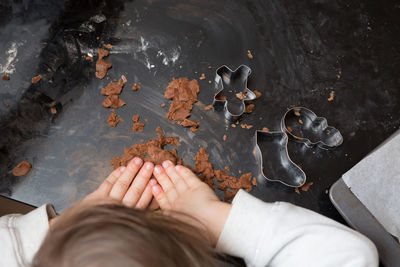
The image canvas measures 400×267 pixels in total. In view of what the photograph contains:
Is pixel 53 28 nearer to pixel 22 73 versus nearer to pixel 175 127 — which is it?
pixel 22 73

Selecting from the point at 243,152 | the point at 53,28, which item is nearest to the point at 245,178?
the point at 243,152

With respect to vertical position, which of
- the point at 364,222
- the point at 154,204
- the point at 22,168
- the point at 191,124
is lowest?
the point at 22,168

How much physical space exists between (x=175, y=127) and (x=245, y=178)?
0.71 feet

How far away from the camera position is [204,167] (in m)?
0.75

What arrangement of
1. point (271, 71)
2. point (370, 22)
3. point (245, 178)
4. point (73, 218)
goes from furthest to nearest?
point (370, 22) → point (271, 71) → point (245, 178) → point (73, 218)

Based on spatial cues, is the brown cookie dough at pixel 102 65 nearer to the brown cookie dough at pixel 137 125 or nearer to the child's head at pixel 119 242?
the brown cookie dough at pixel 137 125

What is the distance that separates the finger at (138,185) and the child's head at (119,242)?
0.15m

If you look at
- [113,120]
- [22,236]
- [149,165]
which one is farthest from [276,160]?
[22,236]

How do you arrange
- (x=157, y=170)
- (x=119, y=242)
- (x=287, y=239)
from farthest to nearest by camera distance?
(x=157, y=170)
(x=287, y=239)
(x=119, y=242)

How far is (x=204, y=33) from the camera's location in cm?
90

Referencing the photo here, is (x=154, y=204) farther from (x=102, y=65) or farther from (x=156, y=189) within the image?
(x=102, y=65)

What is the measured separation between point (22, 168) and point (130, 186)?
0.26 meters


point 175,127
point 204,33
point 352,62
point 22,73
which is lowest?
point 22,73

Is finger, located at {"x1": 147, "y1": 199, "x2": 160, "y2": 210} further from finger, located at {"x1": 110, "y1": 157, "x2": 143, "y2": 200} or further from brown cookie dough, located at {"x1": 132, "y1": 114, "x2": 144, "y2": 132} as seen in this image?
brown cookie dough, located at {"x1": 132, "y1": 114, "x2": 144, "y2": 132}
